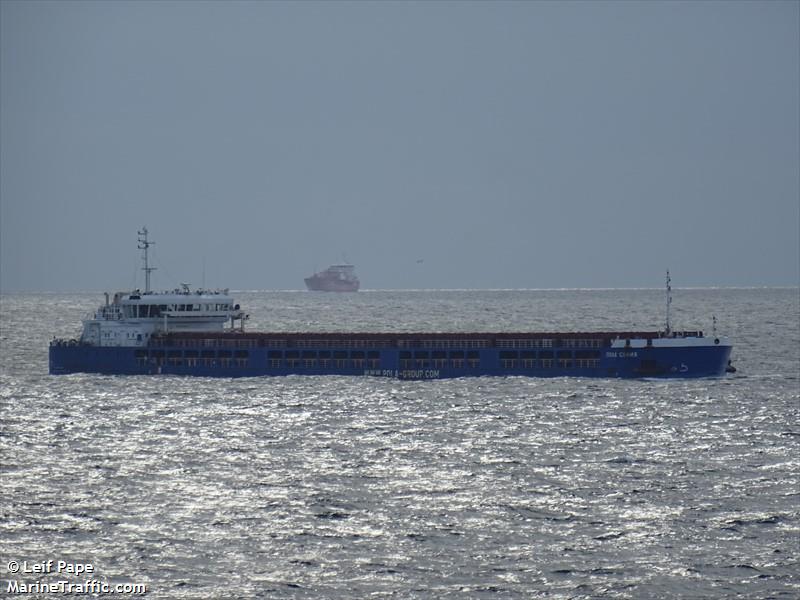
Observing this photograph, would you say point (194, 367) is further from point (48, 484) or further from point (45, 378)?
point (48, 484)

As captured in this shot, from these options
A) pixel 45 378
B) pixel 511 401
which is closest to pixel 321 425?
pixel 511 401

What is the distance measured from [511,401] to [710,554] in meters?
41.4

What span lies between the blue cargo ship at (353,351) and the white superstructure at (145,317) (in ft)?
0.29

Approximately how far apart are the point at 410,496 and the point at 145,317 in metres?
66.1

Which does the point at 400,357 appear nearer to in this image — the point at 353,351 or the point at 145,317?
the point at 353,351

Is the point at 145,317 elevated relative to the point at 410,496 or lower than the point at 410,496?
elevated

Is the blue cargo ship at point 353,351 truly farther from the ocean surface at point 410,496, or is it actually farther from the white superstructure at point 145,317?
the ocean surface at point 410,496

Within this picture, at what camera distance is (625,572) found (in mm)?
37219

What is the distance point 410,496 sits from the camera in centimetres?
4778

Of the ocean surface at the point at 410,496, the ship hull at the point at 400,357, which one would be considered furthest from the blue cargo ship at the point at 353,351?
the ocean surface at the point at 410,496

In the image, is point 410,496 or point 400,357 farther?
point 400,357

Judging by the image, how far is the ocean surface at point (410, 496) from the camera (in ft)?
122

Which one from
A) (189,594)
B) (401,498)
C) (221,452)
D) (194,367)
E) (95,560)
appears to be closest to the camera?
(189,594)

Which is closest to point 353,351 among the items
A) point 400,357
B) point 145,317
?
point 400,357
